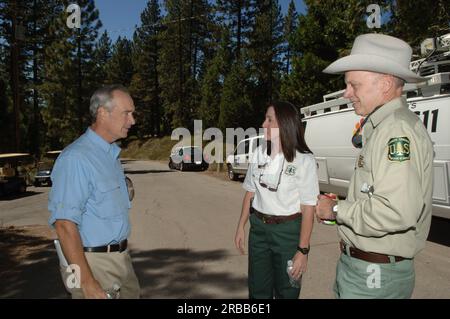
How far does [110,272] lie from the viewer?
9.20ft

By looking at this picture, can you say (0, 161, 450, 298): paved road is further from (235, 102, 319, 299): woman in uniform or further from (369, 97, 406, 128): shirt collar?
(369, 97, 406, 128): shirt collar

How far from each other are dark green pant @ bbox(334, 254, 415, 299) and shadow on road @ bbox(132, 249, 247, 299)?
295 cm

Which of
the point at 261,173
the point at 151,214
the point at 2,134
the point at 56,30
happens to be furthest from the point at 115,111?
the point at 56,30

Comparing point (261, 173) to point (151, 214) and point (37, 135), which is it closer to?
point (151, 214)

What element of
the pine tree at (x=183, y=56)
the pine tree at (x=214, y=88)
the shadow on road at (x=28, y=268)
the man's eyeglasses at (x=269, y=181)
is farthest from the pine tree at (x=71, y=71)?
the man's eyeglasses at (x=269, y=181)

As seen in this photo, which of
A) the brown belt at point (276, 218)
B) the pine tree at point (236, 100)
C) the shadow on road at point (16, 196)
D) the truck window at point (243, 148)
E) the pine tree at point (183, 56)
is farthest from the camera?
the pine tree at point (183, 56)

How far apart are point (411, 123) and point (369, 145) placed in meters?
0.24

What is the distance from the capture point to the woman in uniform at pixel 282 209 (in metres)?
3.38

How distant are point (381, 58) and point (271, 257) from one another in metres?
1.87

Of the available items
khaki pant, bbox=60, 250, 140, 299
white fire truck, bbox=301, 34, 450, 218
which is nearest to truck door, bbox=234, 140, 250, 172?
white fire truck, bbox=301, 34, 450, 218

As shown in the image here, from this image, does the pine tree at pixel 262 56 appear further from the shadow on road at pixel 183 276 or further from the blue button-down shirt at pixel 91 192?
the blue button-down shirt at pixel 91 192

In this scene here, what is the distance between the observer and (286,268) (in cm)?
337

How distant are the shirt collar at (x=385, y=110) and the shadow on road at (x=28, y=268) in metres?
4.42

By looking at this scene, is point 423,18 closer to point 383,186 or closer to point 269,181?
point 269,181
